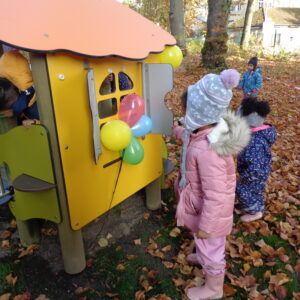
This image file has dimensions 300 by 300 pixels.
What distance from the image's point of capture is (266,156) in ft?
9.98

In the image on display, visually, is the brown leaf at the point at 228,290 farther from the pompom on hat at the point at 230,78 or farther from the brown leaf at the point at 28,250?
the brown leaf at the point at 28,250

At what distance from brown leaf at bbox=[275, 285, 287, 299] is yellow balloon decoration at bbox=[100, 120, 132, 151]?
5.88ft

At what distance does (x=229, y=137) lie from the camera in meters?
2.01

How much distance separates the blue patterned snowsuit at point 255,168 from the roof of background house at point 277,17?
34407mm

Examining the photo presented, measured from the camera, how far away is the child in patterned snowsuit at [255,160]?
2850 millimetres

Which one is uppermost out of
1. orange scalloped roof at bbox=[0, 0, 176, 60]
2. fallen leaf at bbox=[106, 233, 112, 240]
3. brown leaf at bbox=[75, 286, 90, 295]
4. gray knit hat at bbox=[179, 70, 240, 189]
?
orange scalloped roof at bbox=[0, 0, 176, 60]

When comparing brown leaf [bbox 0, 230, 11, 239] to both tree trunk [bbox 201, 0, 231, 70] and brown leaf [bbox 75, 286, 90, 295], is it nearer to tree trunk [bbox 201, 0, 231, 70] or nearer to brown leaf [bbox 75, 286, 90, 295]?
brown leaf [bbox 75, 286, 90, 295]

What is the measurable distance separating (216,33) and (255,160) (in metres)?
8.55

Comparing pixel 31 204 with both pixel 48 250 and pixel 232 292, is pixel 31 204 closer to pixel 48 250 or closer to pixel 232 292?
pixel 48 250

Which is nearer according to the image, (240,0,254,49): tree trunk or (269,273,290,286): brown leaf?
(269,273,290,286): brown leaf

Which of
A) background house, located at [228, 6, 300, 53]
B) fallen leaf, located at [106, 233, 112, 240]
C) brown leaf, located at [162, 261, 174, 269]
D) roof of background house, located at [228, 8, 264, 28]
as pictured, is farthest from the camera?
roof of background house, located at [228, 8, 264, 28]

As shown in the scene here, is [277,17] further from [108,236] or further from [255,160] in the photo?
[108,236]

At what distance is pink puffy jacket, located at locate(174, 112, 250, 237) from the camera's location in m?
1.97

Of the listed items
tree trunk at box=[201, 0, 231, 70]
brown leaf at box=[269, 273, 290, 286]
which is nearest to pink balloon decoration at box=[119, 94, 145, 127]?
brown leaf at box=[269, 273, 290, 286]
